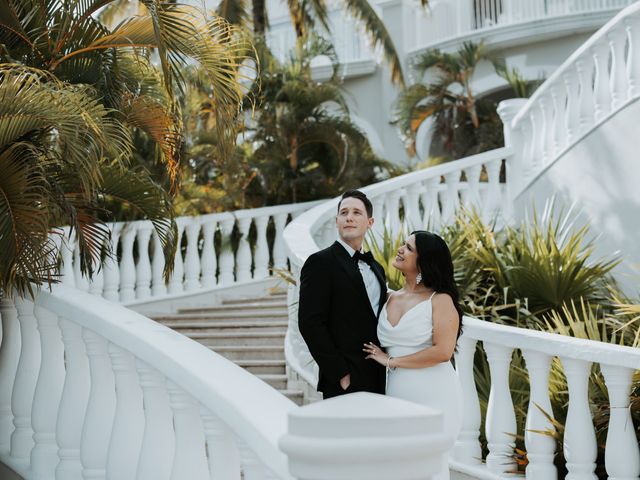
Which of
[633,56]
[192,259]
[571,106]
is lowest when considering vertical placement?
[192,259]

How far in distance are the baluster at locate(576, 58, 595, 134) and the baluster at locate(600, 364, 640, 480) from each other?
17.7 feet

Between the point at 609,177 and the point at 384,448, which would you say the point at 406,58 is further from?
the point at 384,448

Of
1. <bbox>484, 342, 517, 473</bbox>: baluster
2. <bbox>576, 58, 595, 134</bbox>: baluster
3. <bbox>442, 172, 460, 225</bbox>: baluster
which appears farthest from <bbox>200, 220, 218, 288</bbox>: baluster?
<bbox>484, 342, 517, 473</bbox>: baluster

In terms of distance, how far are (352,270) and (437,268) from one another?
0.36 meters

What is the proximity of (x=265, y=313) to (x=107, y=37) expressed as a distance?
4.02 m

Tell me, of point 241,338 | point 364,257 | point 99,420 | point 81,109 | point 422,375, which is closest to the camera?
point 99,420

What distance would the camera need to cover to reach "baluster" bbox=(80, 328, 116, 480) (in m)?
3.42

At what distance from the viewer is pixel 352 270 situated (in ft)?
12.2

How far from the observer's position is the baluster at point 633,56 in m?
8.27

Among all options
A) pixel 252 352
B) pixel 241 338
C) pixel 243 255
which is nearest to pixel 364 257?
pixel 252 352

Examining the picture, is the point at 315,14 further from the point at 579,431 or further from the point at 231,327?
the point at 579,431

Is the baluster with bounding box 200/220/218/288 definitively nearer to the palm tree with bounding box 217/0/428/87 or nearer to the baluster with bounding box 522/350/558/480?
the palm tree with bounding box 217/0/428/87

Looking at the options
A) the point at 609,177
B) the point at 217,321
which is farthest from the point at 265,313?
the point at 609,177

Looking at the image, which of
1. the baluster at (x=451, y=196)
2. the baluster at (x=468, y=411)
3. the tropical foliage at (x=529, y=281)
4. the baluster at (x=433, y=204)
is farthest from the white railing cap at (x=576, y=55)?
the baluster at (x=468, y=411)
